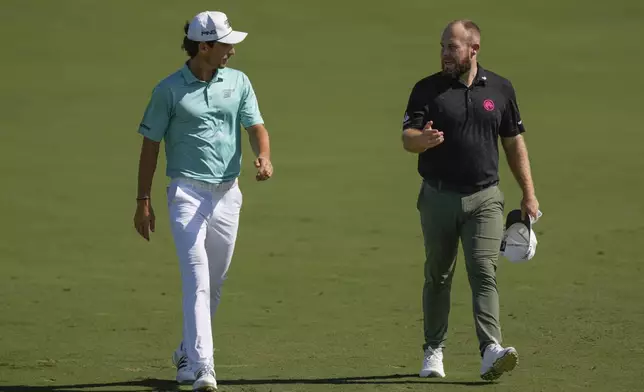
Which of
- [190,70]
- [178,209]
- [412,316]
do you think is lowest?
[412,316]

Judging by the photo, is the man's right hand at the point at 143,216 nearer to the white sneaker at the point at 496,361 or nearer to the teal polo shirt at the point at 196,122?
the teal polo shirt at the point at 196,122

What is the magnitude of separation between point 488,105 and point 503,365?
1526 millimetres

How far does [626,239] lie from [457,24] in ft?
19.1

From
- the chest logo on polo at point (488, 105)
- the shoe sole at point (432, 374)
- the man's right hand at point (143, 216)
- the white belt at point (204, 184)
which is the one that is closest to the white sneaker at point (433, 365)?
the shoe sole at point (432, 374)

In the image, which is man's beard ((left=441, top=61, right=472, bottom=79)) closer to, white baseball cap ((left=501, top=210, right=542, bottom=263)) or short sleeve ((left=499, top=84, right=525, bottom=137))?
short sleeve ((left=499, top=84, right=525, bottom=137))

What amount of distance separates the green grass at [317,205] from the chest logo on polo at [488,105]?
1.65 meters

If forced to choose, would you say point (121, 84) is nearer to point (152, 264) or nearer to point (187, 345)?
point (152, 264)

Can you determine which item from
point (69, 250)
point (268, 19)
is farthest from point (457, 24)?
point (268, 19)

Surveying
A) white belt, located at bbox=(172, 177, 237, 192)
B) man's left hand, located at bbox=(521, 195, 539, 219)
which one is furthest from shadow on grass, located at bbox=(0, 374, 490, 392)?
Result: white belt, located at bbox=(172, 177, 237, 192)

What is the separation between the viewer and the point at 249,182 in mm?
16500

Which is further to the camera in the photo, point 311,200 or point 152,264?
point 311,200

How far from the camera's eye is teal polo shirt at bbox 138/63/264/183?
322 inches

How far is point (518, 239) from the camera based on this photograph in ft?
28.9

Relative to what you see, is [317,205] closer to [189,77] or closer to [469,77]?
[469,77]
